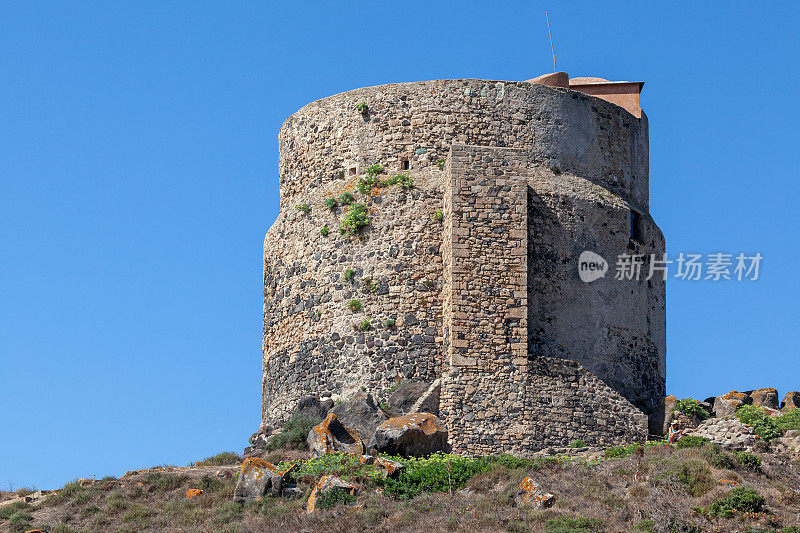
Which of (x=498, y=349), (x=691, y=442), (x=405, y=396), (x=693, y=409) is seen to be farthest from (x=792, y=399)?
(x=405, y=396)

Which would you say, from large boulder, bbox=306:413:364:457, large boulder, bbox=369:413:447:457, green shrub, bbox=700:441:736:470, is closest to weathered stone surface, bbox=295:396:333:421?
large boulder, bbox=306:413:364:457

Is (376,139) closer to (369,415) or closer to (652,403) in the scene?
(369,415)

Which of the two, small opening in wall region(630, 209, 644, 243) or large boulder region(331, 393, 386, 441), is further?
small opening in wall region(630, 209, 644, 243)

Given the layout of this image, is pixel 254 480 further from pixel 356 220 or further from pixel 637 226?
pixel 637 226

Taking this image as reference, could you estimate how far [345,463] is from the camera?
28.9 metres

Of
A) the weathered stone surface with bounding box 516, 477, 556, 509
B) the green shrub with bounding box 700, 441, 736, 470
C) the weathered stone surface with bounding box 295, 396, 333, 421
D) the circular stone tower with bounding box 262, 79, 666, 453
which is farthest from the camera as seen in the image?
the weathered stone surface with bounding box 295, 396, 333, 421

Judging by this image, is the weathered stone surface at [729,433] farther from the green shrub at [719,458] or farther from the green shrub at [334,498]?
the green shrub at [334,498]

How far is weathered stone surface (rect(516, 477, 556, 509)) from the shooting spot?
84.4 ft

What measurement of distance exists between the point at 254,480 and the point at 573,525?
7.31 meters

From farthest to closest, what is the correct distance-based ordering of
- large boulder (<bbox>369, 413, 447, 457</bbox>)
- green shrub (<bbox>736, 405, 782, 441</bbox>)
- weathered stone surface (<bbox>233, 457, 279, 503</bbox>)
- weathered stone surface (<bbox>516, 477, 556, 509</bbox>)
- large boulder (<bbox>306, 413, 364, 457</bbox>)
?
1. large boulder (<bbox>306, 413, 364, 457</bbox>)
2. green shrub (<bbox>736, 405, 782, 441</bbox>)
3. large boulder (<bbox>369, 413, 447, 457</bbox>)
4. weathered stone surface (<bbox>233, 457, 279, 503</bbox>)
5. weathered stone surface (<bbox>516, 477, 556, 509</bbox>)

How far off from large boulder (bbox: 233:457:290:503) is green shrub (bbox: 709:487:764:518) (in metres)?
8.93

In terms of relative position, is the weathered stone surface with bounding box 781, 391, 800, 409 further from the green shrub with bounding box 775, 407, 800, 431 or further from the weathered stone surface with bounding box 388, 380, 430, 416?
the weathered stone surface with bounding box 388, 380, 430, 416

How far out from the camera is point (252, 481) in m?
28.2

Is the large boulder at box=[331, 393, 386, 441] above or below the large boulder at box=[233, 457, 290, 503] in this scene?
above
